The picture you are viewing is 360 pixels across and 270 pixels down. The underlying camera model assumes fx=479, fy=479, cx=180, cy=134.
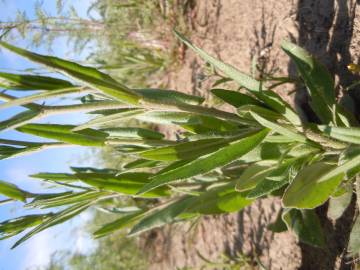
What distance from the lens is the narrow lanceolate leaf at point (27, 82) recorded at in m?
1.28

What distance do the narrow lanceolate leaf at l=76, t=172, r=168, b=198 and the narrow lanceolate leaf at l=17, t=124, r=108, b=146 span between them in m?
0.17

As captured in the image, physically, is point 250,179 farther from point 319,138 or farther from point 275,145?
point 319,138

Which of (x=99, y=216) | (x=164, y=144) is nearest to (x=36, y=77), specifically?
(x=164, y=144)

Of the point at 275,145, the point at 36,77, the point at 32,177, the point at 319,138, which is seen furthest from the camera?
the point at 32,177

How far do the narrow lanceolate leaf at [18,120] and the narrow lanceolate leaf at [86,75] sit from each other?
130mm

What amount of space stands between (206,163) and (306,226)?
636 mm

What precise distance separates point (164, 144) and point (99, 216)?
2.94 metres

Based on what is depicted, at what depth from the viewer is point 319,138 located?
1.43 meters

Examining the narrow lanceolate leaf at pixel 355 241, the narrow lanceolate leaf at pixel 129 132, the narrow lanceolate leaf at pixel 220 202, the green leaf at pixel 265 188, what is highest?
the narrow lanceolate leaf at pixel 129 132

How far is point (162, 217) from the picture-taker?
1.96m

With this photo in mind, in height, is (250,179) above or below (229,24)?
below

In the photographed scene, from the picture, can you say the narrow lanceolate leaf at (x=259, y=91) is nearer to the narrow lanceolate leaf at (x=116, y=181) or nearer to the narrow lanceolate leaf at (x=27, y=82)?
the narrow lanceolate leaf at (x=27, y=82)

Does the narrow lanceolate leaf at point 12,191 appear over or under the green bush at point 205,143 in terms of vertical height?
under

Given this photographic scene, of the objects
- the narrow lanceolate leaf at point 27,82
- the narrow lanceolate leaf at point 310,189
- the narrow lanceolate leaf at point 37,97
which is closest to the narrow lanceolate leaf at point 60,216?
the narrow lanceolate leaf at point 27,82
